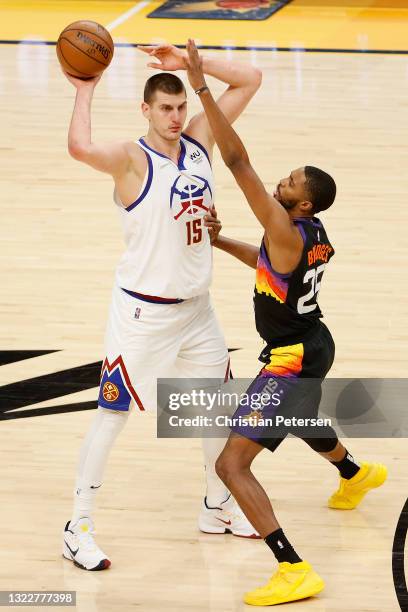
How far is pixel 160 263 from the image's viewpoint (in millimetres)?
5438

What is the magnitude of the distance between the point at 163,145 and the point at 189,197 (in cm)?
28

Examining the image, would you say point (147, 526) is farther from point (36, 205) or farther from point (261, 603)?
point (36, 205)

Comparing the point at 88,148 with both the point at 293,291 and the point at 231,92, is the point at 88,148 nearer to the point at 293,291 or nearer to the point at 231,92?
the point at 231,92

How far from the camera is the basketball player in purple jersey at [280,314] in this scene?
5.10 metres

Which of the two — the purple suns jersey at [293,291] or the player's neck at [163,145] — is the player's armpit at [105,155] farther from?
the purple suns jersey at [293,291]

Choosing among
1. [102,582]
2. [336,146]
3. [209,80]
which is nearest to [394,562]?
[102,582]

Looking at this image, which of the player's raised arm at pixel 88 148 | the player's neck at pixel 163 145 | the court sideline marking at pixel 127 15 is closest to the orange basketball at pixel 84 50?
the player's raised arm at pixel 88 148

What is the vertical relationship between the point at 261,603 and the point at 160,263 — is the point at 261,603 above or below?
below

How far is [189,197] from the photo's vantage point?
5.43 meters

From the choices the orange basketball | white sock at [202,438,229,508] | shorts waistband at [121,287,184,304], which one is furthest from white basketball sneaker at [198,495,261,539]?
the orange basketball

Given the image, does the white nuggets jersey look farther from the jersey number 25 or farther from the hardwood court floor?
the hardwood court floor

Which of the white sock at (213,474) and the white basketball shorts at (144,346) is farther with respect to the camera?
the white sock at (213,474)

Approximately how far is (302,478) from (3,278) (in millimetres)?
3620

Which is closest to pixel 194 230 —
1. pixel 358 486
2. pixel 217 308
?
pixel 358 486
